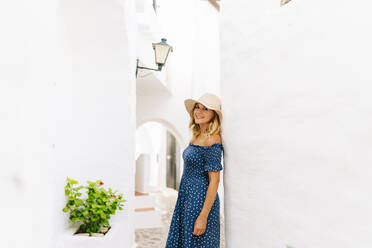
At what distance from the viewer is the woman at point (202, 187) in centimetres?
208

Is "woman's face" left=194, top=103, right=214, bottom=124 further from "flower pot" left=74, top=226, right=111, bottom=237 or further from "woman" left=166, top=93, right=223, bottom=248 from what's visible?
"flower pot" left=74, top=226, right=111, bottom=237

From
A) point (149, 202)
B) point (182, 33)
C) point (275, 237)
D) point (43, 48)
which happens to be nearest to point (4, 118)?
point (43, 48)

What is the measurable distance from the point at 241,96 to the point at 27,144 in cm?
152

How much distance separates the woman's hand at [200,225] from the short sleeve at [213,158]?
1.29 feet

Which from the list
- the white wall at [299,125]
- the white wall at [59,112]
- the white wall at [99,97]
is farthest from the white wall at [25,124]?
the white wall at [299,125]

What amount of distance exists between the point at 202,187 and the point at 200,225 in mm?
295

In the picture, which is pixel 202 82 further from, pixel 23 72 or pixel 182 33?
pixel 23 72

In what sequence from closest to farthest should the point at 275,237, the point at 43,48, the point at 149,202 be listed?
the point at 275,237 → the point at 43,48 → the point at 149,202

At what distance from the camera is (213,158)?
2.11 metres

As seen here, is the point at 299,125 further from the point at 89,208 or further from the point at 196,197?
the point at 89,208

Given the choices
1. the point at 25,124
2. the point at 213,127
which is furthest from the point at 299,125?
the point at 25,124

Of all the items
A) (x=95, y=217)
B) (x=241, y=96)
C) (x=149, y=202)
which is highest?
(x=241, y=96)

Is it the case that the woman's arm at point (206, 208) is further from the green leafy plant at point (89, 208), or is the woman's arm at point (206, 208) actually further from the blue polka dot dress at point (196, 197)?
the green leafy plant at point (89, 208)

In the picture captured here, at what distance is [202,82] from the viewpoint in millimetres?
8477
